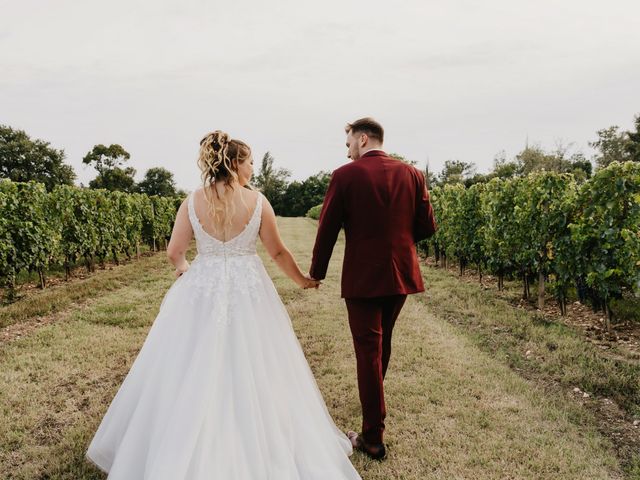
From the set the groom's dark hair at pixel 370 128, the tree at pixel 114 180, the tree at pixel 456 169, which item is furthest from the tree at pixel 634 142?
the tree at pixel 114 180

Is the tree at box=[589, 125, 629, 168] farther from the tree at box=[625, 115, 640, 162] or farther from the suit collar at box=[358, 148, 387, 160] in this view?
the suit collar at box=[358, 148, 387, 160]

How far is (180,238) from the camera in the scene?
3215 millimetres

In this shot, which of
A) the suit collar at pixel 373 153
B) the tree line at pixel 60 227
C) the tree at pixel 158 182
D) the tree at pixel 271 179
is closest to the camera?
the suit collar at pixel 373 153

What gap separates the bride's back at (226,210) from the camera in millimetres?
2998

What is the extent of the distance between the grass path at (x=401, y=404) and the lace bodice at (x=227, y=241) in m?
1.68

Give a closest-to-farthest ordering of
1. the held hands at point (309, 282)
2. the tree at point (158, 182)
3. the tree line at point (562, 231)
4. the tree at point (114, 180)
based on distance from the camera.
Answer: the held hands at point (309, 282) → the tree line at point (562, 231) → the tree at point (114, 180) → the tree at point (158, 182)

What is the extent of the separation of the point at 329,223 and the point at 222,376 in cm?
122

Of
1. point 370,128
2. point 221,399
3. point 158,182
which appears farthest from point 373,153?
point 158,182

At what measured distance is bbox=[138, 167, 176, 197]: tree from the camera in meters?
63.2

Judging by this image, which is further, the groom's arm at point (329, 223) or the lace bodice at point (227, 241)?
the groom's arm at point (329, 223)

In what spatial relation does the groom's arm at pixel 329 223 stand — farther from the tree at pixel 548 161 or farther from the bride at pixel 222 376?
→ the tree at pixel 548 161

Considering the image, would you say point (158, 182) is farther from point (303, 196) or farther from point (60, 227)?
point (60, 227)

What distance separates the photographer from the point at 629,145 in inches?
1698

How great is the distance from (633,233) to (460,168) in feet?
219
